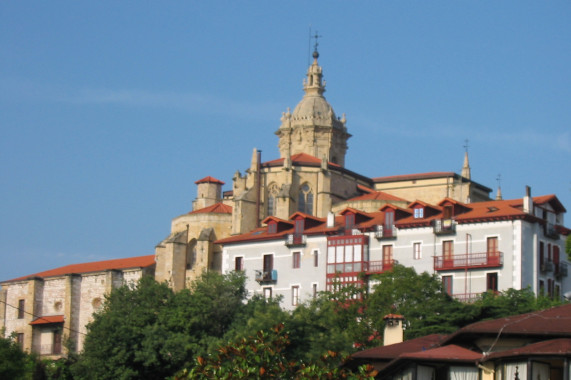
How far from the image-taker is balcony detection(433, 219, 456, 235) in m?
71.9

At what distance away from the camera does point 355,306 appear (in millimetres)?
66125

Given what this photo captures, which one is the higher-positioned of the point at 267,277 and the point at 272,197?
the point at 272,197

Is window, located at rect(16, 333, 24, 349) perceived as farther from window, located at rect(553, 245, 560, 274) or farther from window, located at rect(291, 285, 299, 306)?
window, located at rect(553, 245, 560, 274)

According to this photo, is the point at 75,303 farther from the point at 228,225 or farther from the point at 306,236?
the point at 306,236

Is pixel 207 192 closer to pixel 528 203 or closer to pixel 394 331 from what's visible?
pixel 528 203

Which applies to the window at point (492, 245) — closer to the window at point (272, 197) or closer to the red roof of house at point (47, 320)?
the window at point (272, 197)

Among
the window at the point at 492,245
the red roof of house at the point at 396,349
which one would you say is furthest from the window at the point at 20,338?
the red roof of house at the point at 396,349

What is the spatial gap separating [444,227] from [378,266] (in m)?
4.46

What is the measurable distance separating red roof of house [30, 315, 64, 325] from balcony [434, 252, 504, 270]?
118 ft

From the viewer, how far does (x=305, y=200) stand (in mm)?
91500

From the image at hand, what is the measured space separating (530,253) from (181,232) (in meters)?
30.9

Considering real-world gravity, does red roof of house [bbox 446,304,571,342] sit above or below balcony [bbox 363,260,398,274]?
below

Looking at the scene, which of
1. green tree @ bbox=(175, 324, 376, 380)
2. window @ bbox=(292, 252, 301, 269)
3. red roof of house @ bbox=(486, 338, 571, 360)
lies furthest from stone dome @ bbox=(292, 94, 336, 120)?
red roof of house @ bbox=(486, 338, 571, 360)

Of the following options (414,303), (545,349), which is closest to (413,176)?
(414,303)
